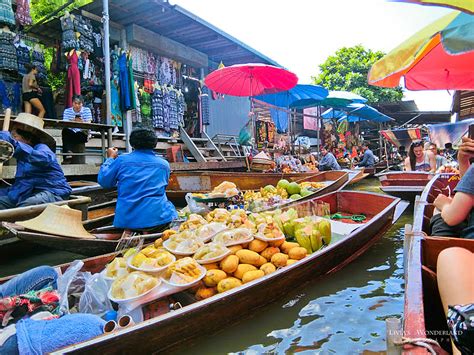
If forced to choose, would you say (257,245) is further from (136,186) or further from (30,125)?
(30,125)

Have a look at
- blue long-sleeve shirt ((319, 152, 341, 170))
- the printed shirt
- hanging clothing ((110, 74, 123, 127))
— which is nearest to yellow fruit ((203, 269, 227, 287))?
the printed shirt

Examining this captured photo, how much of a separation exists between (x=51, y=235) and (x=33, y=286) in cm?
90

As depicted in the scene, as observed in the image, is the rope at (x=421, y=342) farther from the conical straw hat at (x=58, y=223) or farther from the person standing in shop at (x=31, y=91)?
the person standing in shop at (x=31, y=91)

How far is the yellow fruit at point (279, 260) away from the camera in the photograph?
293cm

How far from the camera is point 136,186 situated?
3.84 m

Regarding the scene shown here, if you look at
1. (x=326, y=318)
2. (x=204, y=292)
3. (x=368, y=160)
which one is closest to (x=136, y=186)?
(x=204, y=292)

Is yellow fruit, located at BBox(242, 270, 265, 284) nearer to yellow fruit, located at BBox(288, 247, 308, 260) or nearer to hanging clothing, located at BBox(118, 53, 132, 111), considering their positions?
yellow fruit, located at BBox(288, 247, 308, 260)

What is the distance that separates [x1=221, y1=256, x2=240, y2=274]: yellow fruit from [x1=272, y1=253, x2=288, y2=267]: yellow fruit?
0.36 metres

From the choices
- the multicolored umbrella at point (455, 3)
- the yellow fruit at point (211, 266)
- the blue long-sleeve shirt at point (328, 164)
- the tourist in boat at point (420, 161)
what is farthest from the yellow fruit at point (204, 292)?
the blue long-sleeve shirt at point (328, 164)

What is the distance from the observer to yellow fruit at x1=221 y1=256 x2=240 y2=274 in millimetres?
2721

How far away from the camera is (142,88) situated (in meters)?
10.1

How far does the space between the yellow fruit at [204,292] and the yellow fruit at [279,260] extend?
608mm

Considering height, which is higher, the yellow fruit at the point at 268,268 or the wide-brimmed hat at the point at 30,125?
the wide-brimmed hat at the point at 30,125

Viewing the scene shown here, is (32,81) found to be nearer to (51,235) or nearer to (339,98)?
(51,235)
